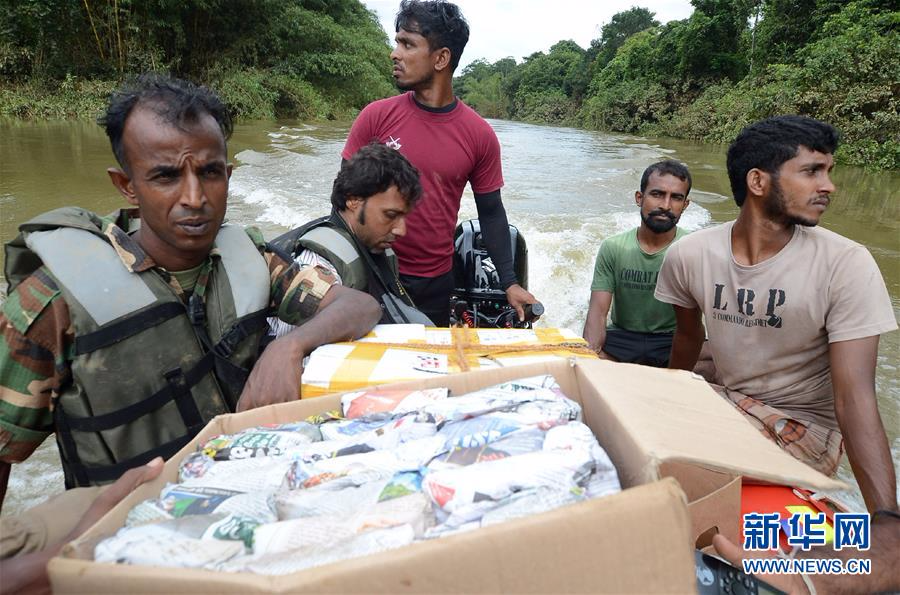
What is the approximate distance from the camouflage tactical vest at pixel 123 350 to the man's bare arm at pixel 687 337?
1.75m

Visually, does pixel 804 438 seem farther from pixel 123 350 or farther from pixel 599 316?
pixel 123 350

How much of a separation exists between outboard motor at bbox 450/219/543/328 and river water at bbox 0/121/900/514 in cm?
176

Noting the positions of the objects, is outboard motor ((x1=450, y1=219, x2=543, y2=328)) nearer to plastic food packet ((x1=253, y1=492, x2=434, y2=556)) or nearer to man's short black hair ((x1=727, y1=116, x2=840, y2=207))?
man's short black hair ((x1=727, y1=116, x2=840, y2=207))

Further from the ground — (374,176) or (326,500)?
(374,176)

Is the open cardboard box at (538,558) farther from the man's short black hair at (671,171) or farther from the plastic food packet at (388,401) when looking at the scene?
the man's short black hair at (671,171)

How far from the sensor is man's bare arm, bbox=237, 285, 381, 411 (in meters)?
1.35

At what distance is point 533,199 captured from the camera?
371 inches

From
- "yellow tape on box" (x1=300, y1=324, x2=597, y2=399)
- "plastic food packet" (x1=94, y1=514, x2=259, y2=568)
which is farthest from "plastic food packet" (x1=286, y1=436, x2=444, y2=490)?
"yellow tape on box" (x1=300, y1=324, x2=597, y2=399)

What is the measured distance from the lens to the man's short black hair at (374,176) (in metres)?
2.14

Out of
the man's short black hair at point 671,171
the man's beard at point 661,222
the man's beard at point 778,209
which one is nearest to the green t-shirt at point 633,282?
the man's beard at point 661,222

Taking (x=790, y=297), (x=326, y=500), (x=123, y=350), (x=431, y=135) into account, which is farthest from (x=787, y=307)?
(x=123, y=350)

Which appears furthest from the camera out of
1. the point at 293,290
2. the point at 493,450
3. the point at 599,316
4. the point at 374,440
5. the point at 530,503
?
the point at 599,316

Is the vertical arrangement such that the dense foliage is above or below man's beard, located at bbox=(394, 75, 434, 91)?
above

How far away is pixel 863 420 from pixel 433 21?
230 centimetres
